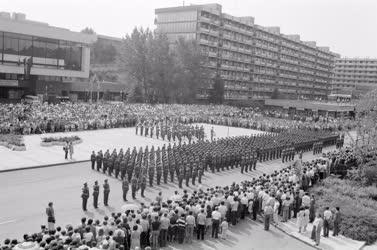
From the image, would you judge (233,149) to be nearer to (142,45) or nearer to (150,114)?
(150,114)

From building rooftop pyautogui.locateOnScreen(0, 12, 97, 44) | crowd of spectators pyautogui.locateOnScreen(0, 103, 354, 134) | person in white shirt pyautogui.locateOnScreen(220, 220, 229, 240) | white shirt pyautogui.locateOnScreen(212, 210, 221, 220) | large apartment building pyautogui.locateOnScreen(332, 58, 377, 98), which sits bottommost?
person in white shirt pyautogui.locateOnScreen(220, 220, 229, 240)

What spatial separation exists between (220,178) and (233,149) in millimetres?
3778

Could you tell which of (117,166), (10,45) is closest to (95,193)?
(117,166)

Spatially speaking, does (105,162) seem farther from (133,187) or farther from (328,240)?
(328,240)

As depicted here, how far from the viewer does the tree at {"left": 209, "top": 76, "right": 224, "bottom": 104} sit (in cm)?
7394

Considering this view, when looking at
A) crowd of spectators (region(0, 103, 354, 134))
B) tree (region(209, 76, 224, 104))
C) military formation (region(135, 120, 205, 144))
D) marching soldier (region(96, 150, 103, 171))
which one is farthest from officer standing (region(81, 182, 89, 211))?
tree (region(209, 76, 224, 104))

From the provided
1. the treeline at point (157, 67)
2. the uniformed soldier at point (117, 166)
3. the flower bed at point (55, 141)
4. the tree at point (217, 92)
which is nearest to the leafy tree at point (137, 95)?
the treeline at point (157, 67)

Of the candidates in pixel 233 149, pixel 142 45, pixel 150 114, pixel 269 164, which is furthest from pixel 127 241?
pixel 142 45

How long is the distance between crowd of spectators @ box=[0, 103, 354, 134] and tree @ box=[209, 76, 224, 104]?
19096mm

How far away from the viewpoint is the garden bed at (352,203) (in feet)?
49.8

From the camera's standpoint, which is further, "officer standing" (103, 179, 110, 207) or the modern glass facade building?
the modern glass facade building

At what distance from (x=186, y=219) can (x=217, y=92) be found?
62.2 m

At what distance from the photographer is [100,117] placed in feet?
120

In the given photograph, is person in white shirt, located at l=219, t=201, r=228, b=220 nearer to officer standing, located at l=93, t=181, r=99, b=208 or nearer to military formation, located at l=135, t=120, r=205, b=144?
officer standing, located at l=93, t=181, r=99, b=208
